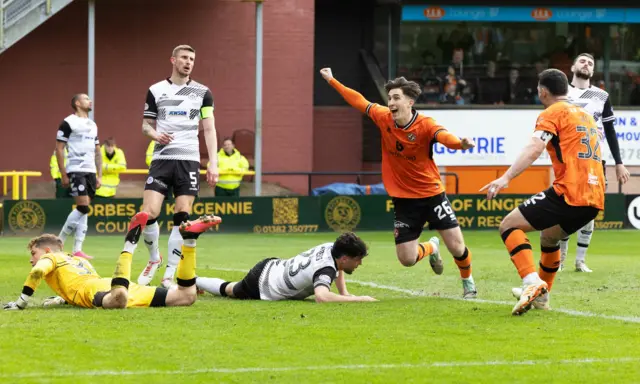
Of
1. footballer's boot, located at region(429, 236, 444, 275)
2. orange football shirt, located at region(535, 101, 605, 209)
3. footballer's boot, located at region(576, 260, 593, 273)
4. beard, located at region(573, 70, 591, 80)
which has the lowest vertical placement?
footballer's boot, located at region(576, 260, 593, 273)

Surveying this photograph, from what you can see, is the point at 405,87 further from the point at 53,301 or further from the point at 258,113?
Answer: the point at 258,113

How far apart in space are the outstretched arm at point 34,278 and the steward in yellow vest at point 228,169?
1645cm

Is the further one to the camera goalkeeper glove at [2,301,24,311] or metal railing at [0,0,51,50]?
metal railing at [0,0,51,50]

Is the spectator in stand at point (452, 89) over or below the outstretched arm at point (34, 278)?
over

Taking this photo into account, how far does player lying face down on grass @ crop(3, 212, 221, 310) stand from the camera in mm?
9961

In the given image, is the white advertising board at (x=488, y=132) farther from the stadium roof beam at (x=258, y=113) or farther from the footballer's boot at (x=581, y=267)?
the footballer's boot at (x=581, y=267)

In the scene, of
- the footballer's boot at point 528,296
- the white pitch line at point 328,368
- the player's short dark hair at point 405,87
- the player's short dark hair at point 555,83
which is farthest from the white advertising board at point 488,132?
the white pitch line at point 328,368

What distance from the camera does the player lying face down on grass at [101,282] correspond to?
9.96 m

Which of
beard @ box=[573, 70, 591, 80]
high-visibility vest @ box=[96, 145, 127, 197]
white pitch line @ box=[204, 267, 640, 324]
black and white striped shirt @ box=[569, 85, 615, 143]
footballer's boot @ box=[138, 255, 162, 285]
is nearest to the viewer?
white pitch line @ box=[204, 267, 640, 324]

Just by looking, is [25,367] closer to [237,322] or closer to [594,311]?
[237,322]

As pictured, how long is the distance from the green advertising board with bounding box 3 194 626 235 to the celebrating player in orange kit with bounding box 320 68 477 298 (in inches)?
501

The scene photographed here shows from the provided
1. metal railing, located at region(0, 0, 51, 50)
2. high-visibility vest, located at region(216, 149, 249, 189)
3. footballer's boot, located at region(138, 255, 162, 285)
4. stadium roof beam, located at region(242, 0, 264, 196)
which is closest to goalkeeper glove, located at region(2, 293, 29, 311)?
footballer's boot, located at region(138, 255, 162, 285)

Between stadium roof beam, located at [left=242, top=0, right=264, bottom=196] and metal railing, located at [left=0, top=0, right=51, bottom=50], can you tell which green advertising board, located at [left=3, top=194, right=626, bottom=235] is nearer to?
stadium roof beam, located at [left=242, top=0, right=264, bottom=196]

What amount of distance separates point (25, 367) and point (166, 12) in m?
23.2
